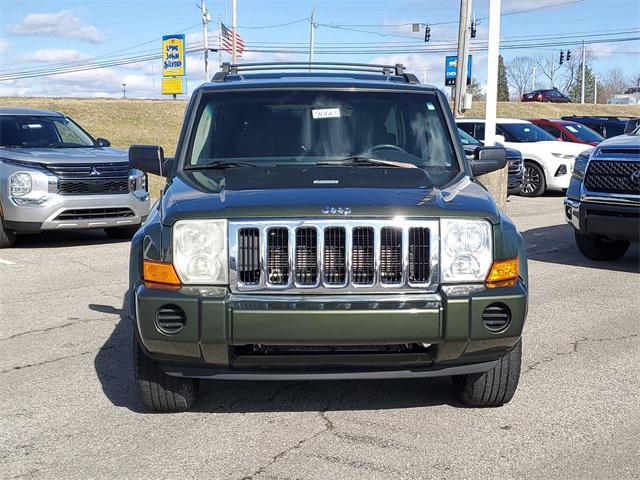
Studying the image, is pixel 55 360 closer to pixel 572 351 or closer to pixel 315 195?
pixel 315 195

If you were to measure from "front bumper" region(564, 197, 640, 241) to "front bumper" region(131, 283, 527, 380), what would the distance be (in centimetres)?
508

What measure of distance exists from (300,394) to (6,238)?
23.3ft

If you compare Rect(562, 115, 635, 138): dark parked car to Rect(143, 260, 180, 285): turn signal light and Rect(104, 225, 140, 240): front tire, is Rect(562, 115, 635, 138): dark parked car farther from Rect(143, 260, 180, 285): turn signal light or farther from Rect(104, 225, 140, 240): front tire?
Rect(143, 260, 180, 285): turn signal light

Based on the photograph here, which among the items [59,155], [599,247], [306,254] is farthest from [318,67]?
[59,155]

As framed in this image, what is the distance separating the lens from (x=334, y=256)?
4113mm

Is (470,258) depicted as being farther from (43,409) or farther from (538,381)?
(43,409)

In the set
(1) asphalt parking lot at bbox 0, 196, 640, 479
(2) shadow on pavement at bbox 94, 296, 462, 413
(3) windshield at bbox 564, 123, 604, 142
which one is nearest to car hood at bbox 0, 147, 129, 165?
(1) asphalt parking lot at bbox 0, 196, 640, 479

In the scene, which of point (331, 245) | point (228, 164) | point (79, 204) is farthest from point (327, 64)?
point (79, 204)

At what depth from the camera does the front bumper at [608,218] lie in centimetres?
877

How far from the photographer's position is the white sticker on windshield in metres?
5.43

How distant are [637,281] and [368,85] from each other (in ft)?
15.1

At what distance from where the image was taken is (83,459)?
400 cm

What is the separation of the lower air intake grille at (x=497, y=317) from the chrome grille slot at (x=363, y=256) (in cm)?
58

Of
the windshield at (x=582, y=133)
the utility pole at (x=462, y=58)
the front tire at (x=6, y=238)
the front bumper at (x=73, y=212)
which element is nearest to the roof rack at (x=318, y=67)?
the front bumper at (x=73, y=212)
